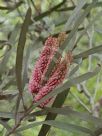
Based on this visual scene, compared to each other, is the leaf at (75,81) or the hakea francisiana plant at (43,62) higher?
the hakea francisiana plant at (43,62)

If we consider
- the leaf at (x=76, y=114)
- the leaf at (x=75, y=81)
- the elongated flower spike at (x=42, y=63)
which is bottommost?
the leaf at (x=76, y=114)

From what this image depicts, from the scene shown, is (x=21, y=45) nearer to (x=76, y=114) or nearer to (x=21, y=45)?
(x=21, y=45)

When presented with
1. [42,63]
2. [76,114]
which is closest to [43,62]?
[42,63]

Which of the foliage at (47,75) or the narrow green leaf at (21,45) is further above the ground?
the narrow green leaf at (21,45)

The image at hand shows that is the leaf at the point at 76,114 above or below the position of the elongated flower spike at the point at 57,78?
below

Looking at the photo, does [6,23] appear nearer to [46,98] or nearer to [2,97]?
[2,97]

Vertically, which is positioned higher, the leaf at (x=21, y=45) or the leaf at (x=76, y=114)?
the leaf at (x=21, y=45)
